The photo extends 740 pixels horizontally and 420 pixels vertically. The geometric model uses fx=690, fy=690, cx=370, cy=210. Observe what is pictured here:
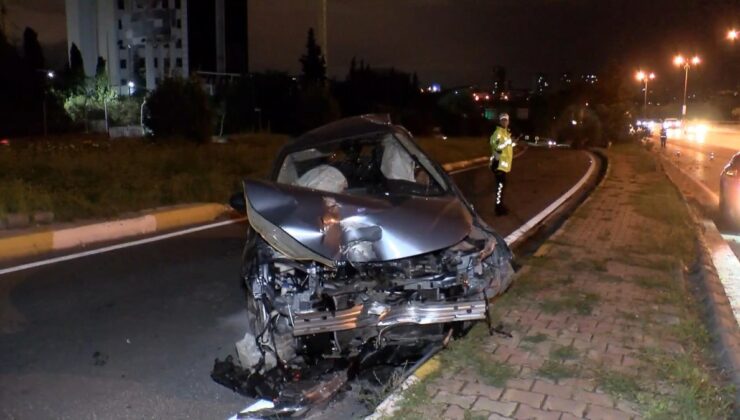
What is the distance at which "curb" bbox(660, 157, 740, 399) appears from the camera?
201 inches

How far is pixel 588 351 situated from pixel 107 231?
7306 millimetres

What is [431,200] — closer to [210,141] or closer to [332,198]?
[332,198]

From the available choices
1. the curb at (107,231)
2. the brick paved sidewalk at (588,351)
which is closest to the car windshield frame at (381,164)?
the brick paved sidewalk at (588,351)

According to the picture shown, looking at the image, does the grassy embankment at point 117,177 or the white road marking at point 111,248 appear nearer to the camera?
the white road marking at point 111,248

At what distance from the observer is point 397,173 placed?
652 cm

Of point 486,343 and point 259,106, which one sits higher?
point 259,106

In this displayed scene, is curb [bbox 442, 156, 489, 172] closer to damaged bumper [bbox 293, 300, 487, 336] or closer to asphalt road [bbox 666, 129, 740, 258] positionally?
asphalt road [bbox 666, 129, 740, 258]

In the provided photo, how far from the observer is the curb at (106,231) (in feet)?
28.9

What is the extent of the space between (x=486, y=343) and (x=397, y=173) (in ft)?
6.33

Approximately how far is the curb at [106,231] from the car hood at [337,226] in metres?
5.18

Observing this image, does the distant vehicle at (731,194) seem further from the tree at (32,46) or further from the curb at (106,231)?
the tree at (32,46)

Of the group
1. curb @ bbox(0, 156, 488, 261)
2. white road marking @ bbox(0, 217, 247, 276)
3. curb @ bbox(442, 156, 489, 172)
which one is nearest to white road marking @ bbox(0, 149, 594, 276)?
white road marking @ bbox(0, 217, 247, 276)

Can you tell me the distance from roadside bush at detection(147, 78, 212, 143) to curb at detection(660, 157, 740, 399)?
591 inches

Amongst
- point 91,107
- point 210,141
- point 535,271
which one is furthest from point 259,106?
point 535,271
